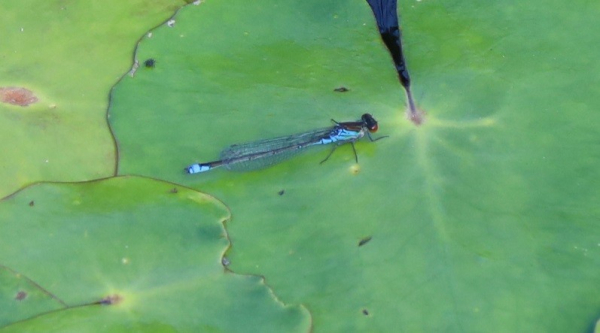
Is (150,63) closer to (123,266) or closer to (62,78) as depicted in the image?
(62,78)

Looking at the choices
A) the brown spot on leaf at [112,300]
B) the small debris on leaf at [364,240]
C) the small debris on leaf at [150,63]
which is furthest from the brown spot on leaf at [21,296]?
the small debris on leaf at [364,240]

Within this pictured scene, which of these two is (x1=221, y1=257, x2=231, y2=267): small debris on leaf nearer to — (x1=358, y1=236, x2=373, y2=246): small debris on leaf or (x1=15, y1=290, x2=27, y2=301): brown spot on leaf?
(x1=358, y1=236, x2=373, y2=246): small debris on leaf

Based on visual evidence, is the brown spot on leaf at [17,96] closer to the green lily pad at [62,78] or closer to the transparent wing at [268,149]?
the green lily pad at [62,78]

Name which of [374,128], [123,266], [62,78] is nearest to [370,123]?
[374,128]

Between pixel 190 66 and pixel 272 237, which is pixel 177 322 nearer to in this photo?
pixel 272 237

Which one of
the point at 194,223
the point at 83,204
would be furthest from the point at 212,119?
the point at 83,204

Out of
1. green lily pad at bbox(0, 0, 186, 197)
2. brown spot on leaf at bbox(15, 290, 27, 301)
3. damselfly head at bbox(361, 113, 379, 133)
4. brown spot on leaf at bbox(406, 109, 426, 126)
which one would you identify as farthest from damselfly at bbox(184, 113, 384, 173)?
brown spot on leaf at bbox(15, 290, 27, 301)
